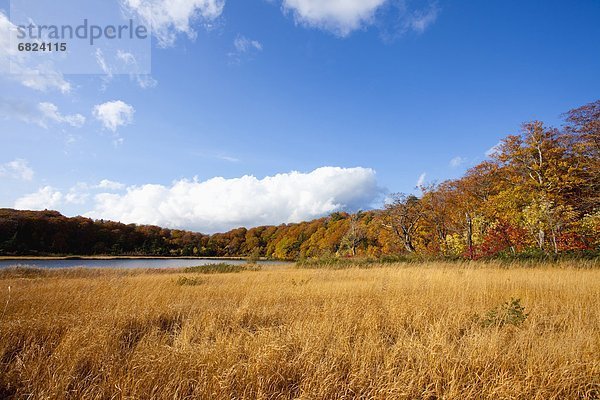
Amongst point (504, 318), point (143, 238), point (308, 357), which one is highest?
point (308, 357)

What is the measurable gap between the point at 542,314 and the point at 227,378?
5596 millimetres

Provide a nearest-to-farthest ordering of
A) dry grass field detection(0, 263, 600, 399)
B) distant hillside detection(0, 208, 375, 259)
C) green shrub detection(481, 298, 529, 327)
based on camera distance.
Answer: dry grass field detection(0, 263, 600, 399)
green shrub detection(481, 298, 529, 327)
distant hillside detection(0, 208, 375, 259)

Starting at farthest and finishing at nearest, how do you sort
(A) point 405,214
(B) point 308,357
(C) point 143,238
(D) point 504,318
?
(C) point 143,238 < (A) point 405,214 < (D) point 504,318 < (B) point 308,357

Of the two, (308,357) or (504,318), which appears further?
(504,318)

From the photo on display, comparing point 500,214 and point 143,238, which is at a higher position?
point 500,214

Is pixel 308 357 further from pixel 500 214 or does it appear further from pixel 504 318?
pixel 500 214

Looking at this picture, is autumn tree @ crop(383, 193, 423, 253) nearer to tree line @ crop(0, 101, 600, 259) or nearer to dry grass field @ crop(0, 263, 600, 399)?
tree line @ crop(0, 101, 600, 259)

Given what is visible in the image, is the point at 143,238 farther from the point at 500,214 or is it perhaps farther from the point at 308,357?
the point at 308,357

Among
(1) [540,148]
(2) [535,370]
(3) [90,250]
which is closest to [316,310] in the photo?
(2) [535,370]

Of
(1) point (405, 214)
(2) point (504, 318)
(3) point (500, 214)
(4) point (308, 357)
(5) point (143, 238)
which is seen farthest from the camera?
(5) point (143, 238)

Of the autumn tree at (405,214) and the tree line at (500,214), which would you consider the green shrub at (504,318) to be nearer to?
the tree line at (500,214)

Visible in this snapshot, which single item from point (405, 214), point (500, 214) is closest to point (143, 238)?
point (405, 214)

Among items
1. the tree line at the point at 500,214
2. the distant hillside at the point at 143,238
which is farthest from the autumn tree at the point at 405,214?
the distant hillside at the point at 143,238

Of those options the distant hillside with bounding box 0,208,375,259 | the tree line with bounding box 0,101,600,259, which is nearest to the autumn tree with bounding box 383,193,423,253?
the tree line with bounding box 0,101,600,259
